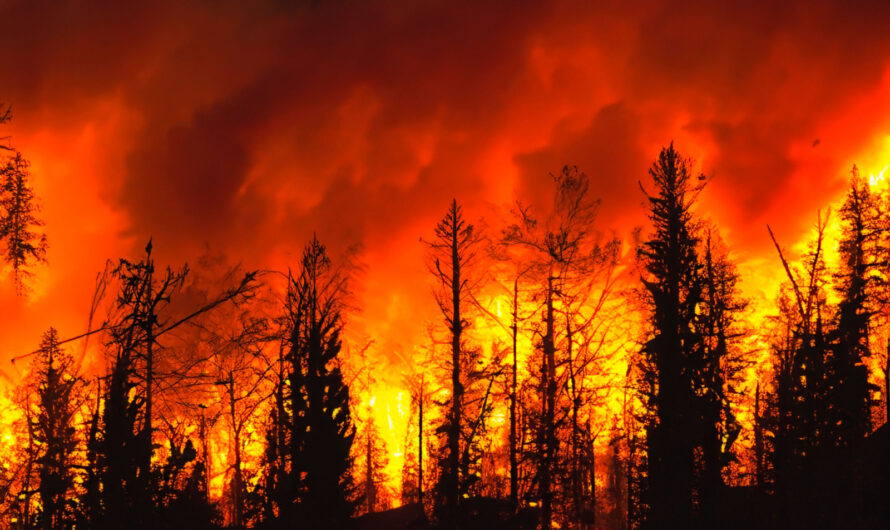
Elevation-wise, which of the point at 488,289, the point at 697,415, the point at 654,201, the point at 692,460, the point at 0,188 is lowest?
the point at 692,460

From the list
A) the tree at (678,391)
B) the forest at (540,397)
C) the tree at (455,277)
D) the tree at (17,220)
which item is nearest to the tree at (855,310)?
the forest at (540,397)

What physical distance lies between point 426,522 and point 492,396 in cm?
613

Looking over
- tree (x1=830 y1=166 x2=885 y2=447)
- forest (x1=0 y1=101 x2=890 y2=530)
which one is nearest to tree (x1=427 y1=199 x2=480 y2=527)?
forest (x1=0 y1=101 x2=890 y2=530)

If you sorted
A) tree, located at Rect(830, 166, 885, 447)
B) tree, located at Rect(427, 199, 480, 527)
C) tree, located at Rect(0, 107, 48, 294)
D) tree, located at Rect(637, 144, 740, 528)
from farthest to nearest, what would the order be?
tree, located at Rect(427, 199, 480, 527), tree, located at Rect(637, 144, 740, 528), tree, located at Rect(830, 166, 885, 447), tree, located at Rect(0, 107, 48, 294)

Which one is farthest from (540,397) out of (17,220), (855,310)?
(17,220)

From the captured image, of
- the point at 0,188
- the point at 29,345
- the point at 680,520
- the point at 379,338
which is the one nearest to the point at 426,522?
the point at 680,520

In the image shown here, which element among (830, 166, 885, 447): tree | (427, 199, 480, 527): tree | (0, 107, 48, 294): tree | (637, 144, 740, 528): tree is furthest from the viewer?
(427, 199, 480, 527): tree

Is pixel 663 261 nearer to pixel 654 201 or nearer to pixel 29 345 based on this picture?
pixel 654 201

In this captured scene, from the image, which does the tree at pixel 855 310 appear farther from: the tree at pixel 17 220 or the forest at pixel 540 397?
the tree at pixel 17 220

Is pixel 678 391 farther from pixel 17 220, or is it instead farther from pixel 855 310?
pixel 17 220

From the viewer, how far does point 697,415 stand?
19.7 metres

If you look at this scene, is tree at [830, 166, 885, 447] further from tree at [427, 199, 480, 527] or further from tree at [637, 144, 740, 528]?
tree at [427, 199, 480, 527]

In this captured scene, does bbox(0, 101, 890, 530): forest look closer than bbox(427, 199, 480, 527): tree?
Yes

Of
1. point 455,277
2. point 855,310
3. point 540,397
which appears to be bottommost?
point 540,397
